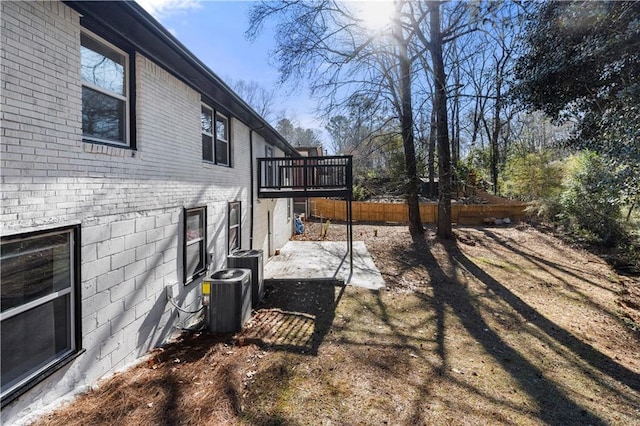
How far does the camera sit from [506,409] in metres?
3.45

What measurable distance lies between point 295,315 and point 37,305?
4.11 meters

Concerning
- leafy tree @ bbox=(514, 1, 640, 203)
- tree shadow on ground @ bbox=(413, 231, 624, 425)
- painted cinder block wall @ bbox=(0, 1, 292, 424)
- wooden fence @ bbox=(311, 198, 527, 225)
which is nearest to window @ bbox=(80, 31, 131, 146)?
painted cinder block wall @ bbox=(0, 1, 292, 424)

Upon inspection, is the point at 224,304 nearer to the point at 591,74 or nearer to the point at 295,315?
the point at 295,315

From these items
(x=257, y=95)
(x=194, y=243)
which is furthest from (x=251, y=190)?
(x=257, y=95)

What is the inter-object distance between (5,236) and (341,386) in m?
3.62

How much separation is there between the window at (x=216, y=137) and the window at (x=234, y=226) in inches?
43.6

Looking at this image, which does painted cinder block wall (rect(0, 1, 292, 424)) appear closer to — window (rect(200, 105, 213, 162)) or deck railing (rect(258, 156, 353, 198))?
window (rect(200, 105, 213, 162))

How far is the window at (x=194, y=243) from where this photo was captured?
529 centimetres

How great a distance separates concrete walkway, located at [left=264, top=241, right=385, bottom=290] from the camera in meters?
8.17

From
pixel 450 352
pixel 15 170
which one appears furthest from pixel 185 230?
pixel 450 352

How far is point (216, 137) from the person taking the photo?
6883 mm

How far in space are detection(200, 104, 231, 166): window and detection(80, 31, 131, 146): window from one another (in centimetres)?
218

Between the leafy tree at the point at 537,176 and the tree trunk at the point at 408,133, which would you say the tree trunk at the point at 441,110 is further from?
the leafy tree at the point at 537,176

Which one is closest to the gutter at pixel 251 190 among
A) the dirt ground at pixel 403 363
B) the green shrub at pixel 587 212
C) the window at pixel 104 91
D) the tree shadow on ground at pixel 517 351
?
the dirt ground at pixel 403 363
